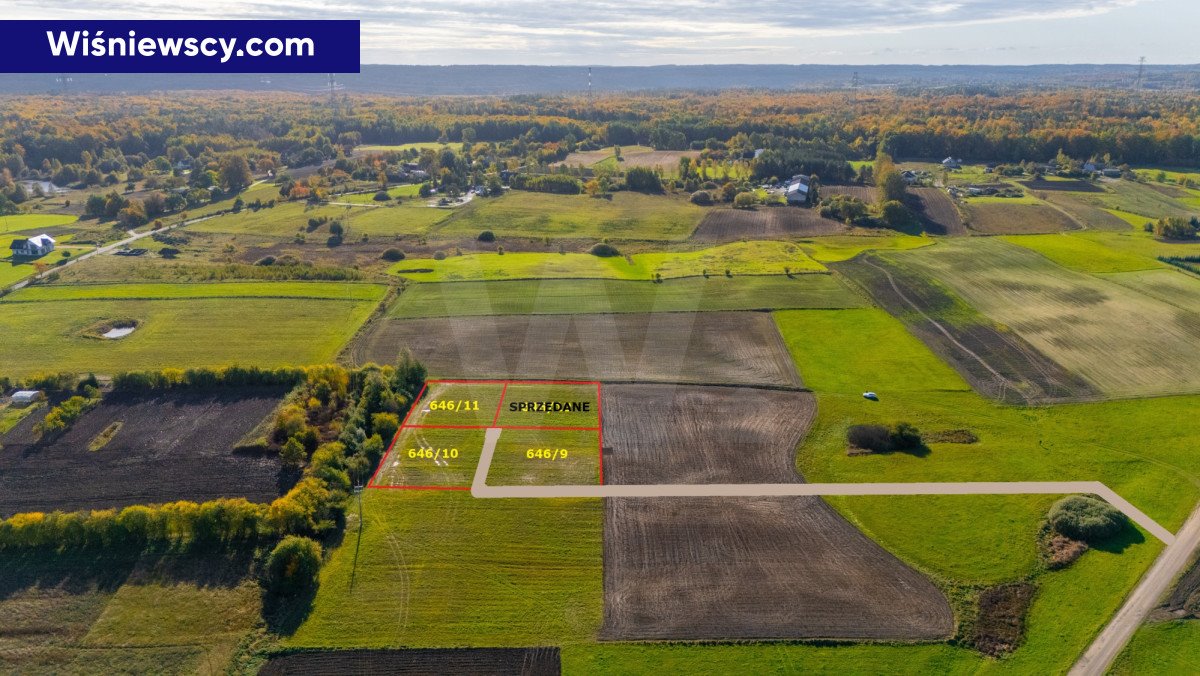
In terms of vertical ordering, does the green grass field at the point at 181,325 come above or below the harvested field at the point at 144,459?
above

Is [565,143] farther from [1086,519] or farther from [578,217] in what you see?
[1086,519]

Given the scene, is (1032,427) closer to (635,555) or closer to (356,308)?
(635,555)

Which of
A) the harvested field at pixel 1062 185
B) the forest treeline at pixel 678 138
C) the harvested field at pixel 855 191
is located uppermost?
the forest treeline at pixel 678 138

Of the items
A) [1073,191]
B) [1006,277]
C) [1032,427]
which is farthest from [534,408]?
[1073,191]

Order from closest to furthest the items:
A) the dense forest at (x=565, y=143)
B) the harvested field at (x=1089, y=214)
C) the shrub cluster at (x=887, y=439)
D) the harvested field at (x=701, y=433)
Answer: the harvested field at (x=701, y=433) < the shrub cluster at (x=887, y=439) < the harvested field at (x=1089, y=214) < the dense forest at (x=565, y=143)

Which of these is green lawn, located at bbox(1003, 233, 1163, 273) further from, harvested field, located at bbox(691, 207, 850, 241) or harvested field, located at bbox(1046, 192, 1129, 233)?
harvested field, located at bbox(691, 207, 850, 241)

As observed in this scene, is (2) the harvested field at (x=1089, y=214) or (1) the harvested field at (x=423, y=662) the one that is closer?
(1) the harvested field at (x=423, y=662)

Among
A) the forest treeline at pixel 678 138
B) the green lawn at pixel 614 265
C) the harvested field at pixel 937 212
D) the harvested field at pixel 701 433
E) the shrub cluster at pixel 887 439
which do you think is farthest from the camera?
the forest treeline at pixel 678 138

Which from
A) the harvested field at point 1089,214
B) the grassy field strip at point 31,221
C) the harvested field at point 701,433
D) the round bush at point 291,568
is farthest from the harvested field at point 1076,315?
the grassy field strip at point 31,221

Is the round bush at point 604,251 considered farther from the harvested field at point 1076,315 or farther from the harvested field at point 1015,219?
the harvested field at point 1015,219
